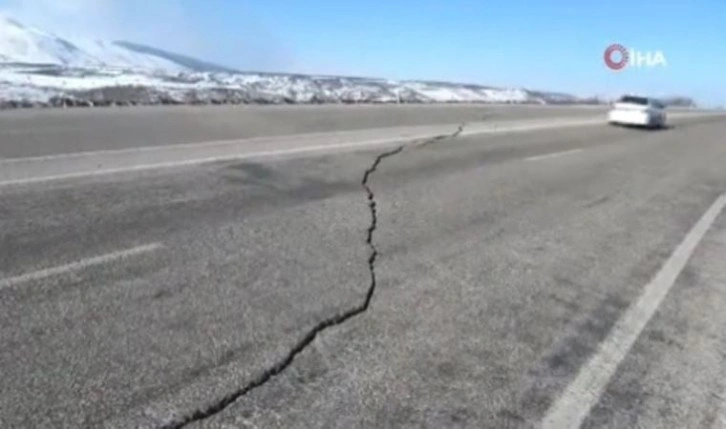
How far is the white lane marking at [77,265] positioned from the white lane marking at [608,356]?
3.34 m

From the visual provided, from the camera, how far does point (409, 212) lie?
8242mm

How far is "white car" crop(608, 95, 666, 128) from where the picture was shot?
32.3 metres

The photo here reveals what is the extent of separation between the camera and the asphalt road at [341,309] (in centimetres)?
349

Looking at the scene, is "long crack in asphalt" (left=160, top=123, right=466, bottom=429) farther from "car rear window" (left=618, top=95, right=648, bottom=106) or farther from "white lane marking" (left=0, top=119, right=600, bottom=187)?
"car rear window" (left=618, top=95, right=648, bottom=106)

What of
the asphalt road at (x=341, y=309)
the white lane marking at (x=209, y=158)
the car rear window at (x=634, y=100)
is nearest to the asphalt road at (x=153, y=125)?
the white lane marking at (x=209, y=158)

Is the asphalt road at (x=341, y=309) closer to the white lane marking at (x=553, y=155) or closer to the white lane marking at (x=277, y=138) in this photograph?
the white lane marking at (x=277, y=138)

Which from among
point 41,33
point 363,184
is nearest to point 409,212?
point 363,184

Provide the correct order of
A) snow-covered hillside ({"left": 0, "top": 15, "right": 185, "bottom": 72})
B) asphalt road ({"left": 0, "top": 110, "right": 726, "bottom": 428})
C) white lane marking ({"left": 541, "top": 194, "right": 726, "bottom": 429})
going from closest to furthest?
asphalt road ({"left": 0, "top": 110, "right": 726, "bottom": 428}) → white lane marking ({"left": 541, "top": 194, "right": 726, "bottom": 429}) → snow-covered hillside ({"left": 0, "top": 15, "right": 185, "bottom": 72})

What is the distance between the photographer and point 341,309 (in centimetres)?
479

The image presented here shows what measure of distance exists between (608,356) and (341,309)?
67.2 inches

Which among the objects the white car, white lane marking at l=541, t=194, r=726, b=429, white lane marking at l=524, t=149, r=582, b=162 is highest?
white lane marking at l=541, t=194, r=726, b=429

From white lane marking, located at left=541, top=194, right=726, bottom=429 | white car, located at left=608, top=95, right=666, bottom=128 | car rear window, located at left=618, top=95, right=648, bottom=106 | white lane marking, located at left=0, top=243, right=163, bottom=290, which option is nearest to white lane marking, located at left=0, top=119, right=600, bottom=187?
white lane marking, located at left=0, top=243, right=163, bottom=290

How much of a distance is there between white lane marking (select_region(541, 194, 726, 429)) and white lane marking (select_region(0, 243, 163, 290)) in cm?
334

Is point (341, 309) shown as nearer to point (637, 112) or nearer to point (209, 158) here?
point (209, 158)
